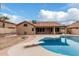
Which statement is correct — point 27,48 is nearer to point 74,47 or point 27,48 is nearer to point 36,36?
point 36,36

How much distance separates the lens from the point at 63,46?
322 centimetres

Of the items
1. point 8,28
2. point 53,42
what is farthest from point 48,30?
point 8,28

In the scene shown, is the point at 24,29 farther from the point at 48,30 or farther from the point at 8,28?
the point at 48,30

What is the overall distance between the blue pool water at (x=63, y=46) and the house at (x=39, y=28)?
6.8 inches

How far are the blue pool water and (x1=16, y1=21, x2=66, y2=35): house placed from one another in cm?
17

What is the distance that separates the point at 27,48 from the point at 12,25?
1.75 ft

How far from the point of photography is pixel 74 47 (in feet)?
10.5

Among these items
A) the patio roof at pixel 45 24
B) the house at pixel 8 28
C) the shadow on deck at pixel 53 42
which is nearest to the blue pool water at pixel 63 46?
the shadow on deck at pixel 53 42

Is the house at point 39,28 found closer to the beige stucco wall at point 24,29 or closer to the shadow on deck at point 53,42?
the beige stucco wall at point 24,29

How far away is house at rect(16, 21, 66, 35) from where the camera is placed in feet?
10.8

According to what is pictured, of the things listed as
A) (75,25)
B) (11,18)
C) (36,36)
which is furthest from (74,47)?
(11,18)

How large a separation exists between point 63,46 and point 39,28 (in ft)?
1.89

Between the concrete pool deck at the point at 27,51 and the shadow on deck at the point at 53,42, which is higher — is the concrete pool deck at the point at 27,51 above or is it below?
below

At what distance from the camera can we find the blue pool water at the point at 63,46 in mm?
3199
